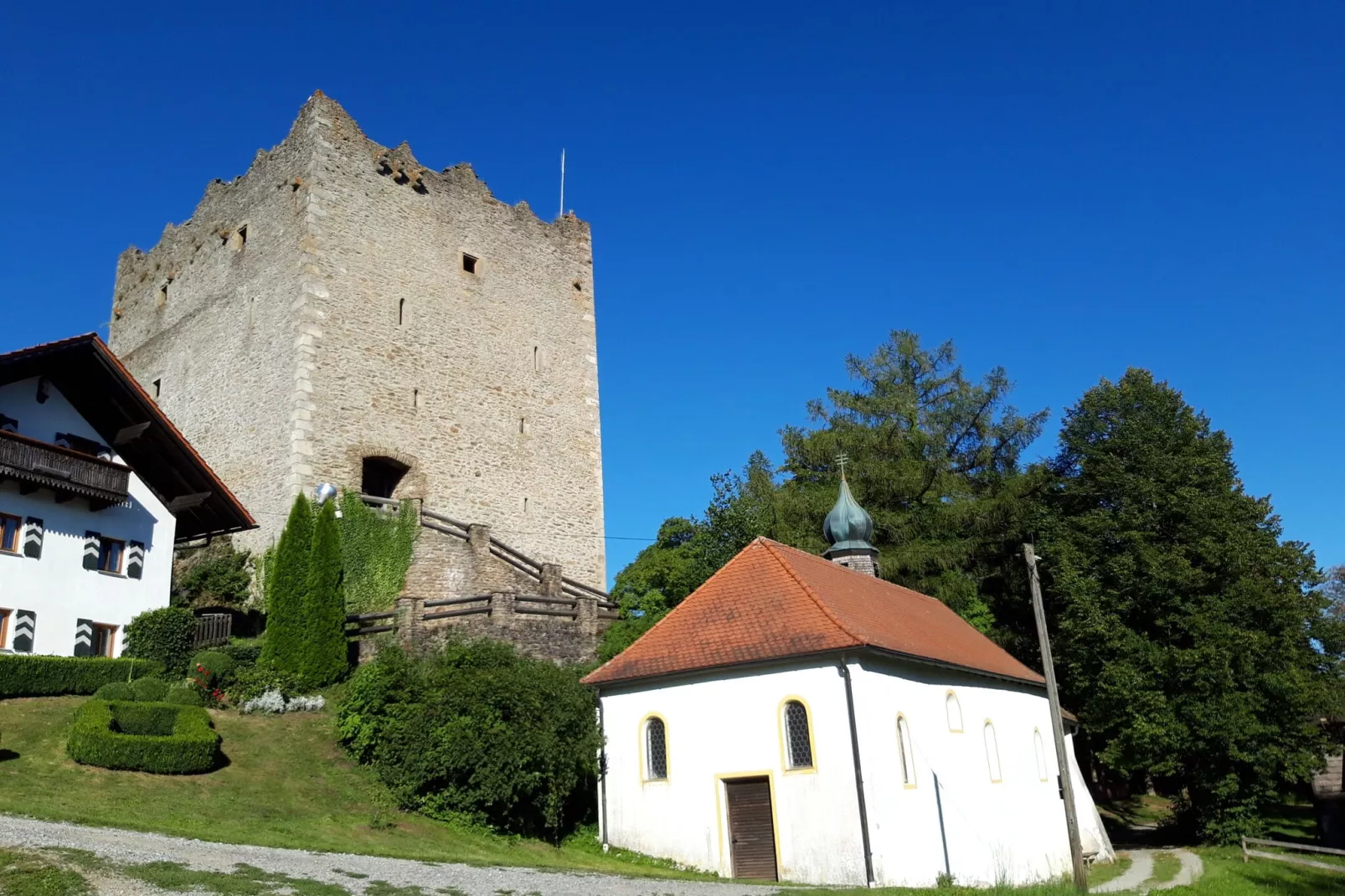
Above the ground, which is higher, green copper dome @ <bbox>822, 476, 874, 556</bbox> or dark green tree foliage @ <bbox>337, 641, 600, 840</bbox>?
green copper dome @ <bbox>822, 476, 874, 556</bbox>

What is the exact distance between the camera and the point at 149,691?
17.7m

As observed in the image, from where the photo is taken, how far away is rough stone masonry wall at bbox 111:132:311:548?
2750cm

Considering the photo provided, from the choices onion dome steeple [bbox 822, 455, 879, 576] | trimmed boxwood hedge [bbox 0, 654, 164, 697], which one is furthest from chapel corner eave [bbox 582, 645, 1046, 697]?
trimmed boxwood hedge [bbox 0, 654, 164, 697]

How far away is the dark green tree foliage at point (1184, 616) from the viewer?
2592cm

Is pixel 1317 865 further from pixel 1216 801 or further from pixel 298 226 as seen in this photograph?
pixel 298 226

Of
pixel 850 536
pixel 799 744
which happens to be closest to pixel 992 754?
pixel 799 744

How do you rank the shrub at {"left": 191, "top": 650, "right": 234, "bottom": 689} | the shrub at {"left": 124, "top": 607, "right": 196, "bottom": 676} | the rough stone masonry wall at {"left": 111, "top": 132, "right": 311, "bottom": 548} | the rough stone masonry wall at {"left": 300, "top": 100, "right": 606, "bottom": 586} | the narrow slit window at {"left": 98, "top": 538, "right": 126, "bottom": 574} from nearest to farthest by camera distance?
the shrub at {"left": 191, "top": 650, "right": 234, "bottom": 689} → the shrub at {"left": 124, "top": 607, "right": 196, "bottom": 676} → the narrow slit window at {"left": 98, "top": 538, "right": 126, "bottom": 574} → the rough stone masonry wall at {"left": 111, "top": 132, "right": 311, "bottom": 548} → the rough stone masonry wall at {"left": 300, "top": 100, "right": 606, "bottom": 586}

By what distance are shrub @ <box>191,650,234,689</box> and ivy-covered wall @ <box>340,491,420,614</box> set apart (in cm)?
503

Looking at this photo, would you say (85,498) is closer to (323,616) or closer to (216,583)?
(216,583)

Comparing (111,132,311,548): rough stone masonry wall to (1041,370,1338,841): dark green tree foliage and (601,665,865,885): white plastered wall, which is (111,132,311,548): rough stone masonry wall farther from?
(1041,370,1338,841): dark green tree foliage

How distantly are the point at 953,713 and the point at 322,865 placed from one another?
1281 cm

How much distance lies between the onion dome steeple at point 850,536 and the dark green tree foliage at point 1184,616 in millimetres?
5343

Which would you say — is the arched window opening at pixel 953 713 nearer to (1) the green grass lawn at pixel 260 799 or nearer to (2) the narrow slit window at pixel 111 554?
(1) the green grass lawn at pixel 260 799

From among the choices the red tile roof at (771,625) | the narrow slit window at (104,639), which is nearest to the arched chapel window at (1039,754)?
the red tile roof at (771,625)
